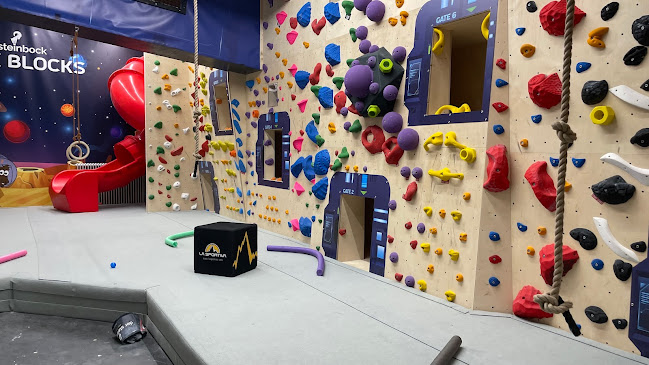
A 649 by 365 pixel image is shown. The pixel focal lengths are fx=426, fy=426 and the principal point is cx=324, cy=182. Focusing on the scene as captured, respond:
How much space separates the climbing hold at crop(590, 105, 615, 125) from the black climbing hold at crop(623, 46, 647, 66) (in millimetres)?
241

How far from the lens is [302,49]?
4609 millimetres

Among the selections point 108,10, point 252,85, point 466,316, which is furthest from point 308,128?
point 466,316

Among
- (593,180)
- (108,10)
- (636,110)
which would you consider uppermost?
(108,10)

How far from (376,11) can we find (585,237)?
2.32m

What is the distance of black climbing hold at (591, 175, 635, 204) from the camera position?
2.21 metres

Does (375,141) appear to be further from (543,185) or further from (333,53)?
(543,185)

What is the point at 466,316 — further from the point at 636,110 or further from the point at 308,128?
the point at 308,128

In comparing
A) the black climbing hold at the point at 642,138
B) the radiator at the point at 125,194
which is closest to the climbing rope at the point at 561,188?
the black climbing hold at the point at 642,138

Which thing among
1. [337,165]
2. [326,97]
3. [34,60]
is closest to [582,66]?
[337,165]

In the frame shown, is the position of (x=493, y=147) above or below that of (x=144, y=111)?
below

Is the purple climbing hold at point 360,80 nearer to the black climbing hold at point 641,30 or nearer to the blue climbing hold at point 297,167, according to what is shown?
the blue climbing hold at point 297,167

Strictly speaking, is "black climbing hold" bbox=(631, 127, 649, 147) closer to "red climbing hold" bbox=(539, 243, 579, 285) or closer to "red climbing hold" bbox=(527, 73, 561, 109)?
"red climbing hold" bbox=(527, 73, 561, 109)

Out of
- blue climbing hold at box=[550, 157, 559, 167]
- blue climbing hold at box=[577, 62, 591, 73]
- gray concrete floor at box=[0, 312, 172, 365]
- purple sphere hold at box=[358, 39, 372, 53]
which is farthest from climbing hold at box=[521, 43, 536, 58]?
gray concrete floor at box=[0, 312, 172, 365]

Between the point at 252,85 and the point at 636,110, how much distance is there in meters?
4.31
